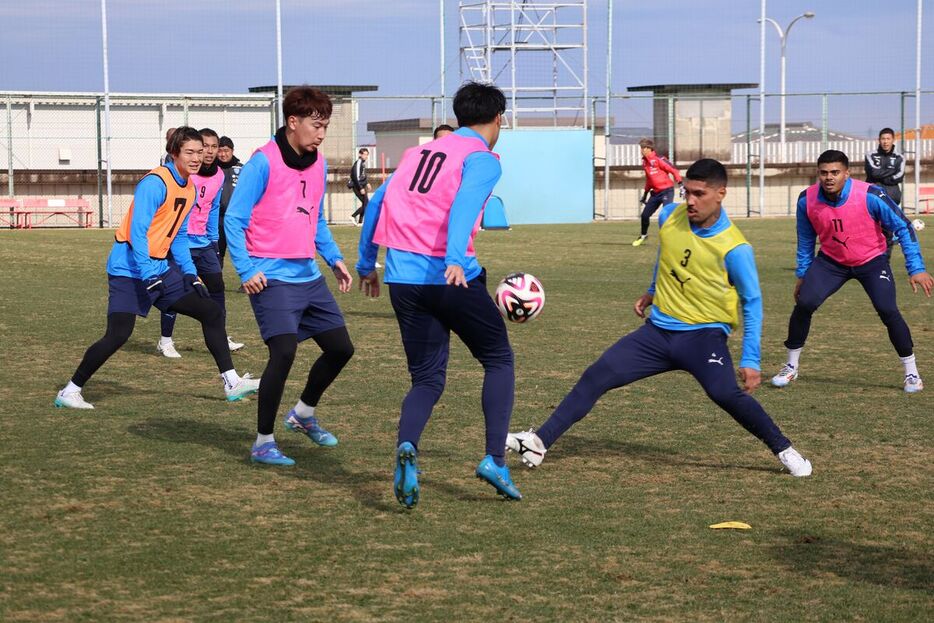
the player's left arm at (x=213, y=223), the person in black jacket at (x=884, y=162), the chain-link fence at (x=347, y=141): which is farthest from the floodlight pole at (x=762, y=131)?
the player's left arm at (x=213, y=223)

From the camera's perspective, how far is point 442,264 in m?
5.88

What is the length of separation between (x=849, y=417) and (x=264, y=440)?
380 cm

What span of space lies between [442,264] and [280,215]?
1.34 meters

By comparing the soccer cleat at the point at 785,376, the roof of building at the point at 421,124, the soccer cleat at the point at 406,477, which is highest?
the roof of building at the point at 421,124

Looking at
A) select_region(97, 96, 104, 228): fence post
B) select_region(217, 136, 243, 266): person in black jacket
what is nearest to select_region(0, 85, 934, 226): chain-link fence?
select_region(97, 96, 104, 228): fence post

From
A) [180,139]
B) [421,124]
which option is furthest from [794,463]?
[421,124]

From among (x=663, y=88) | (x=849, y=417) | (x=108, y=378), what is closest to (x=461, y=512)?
(x=849, y=417)

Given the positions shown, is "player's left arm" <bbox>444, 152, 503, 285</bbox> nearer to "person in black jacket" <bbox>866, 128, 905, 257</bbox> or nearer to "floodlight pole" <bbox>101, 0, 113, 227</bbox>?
"person in black jacket" <bbox>866, 128, 905, 257</bbox>

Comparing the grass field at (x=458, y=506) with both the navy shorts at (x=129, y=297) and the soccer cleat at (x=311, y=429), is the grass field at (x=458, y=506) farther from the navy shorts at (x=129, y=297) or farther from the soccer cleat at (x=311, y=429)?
the navy shorts at (x=129, y=297)

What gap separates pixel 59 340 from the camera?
12.1 metres

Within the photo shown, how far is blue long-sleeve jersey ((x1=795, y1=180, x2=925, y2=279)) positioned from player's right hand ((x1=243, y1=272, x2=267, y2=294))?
13.8ft

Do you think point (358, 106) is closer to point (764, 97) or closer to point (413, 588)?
point (764, 97)

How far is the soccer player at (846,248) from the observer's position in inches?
361

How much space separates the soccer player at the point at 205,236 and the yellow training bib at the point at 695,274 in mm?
5072
